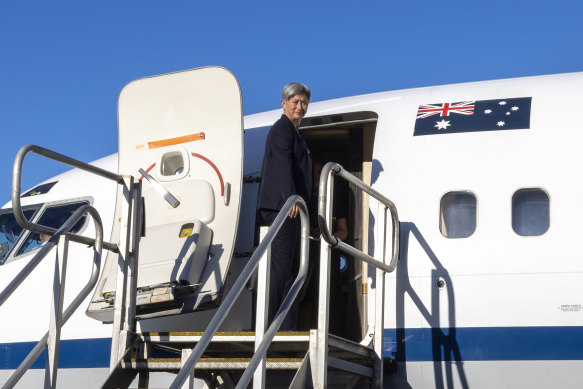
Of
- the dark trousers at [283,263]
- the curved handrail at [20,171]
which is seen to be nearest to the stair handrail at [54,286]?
the curved handrail at [20,171]

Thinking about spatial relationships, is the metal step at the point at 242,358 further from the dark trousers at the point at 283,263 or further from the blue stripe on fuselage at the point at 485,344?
the blue stripe on fuselage at the point at 485,344

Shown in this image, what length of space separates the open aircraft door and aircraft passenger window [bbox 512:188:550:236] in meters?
2.25

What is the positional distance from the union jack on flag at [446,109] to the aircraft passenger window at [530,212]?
1007 mm

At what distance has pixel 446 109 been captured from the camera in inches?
296

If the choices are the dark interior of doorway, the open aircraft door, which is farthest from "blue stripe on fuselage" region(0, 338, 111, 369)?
the dark interior of doorway

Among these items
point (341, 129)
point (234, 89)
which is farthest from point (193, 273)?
point (341, 129)

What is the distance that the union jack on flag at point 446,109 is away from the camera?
24.4 feet

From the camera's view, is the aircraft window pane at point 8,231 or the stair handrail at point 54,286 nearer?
the stair handrail at point 54,286

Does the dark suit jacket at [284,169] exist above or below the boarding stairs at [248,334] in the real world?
above

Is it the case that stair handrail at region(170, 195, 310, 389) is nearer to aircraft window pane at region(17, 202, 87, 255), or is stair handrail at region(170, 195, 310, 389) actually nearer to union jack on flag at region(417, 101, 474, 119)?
union jack on flag at region(417, 101, 474, 119)

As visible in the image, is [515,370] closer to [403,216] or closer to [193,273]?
[403,216]

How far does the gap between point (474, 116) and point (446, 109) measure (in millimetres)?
299

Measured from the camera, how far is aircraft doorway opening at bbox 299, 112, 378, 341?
754 cm

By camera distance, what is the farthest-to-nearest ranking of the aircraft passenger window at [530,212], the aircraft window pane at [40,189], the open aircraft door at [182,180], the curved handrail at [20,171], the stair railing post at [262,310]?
the aircraft window pane at [40,189], the open aircraft door at [182,180], the aircraft passenger window at [530,212], the curved handrail at [20,171], the stair railing post at [262,310]
